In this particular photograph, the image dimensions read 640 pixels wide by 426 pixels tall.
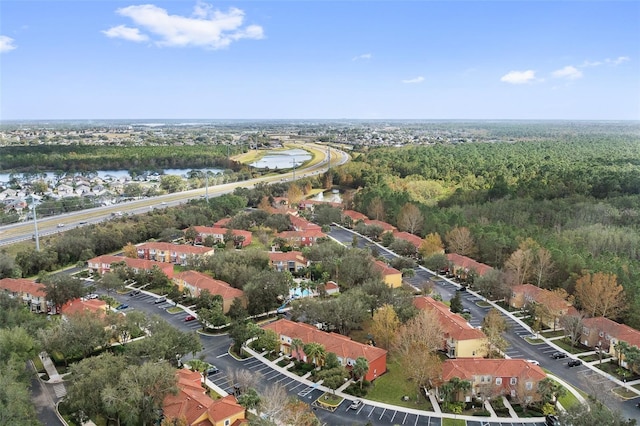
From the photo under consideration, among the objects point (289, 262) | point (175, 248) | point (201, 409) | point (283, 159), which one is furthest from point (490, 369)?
point (283, 159)

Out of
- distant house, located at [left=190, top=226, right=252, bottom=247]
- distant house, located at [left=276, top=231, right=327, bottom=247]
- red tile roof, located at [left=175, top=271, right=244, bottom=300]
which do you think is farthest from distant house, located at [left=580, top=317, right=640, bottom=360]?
distant house, located at [left=190, top=226, right=252, bottom=247]

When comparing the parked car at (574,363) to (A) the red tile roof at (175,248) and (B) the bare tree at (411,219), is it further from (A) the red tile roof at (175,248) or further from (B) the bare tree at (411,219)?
(A) the red tile roof at (175,248)

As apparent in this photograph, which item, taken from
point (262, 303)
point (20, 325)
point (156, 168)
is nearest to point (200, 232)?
Answer: point (262, 303)

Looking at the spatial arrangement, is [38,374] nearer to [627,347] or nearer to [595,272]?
[627,347]

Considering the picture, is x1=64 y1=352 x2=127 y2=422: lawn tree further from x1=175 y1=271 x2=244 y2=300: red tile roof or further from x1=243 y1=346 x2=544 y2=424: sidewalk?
x1=175 y1=271 x2=244 y2=300: red tile roof

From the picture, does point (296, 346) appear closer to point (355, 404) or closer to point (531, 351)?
point (355, 404)

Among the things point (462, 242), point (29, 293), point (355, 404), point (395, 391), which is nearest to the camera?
point (355, 404)
